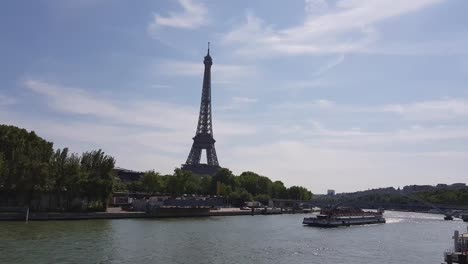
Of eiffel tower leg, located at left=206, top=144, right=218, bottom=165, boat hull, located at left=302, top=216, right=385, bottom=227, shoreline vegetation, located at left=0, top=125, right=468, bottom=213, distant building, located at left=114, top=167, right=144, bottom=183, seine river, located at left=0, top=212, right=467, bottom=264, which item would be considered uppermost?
eiffel tower leg, located at left=206, top=144, right=218, bottom=165

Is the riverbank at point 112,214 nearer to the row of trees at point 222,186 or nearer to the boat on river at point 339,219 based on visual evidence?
the row of trees at point 222,186

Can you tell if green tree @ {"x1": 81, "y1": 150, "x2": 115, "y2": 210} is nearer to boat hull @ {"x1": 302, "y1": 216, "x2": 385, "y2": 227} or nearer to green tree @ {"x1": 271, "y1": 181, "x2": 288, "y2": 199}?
boat hull @ {"x1": 302, "y1": 216, "x2": 385, "y2": 227}

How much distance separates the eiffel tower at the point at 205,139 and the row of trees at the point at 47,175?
239 feet

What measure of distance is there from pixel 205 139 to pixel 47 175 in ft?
284

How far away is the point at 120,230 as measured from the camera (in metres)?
56.3

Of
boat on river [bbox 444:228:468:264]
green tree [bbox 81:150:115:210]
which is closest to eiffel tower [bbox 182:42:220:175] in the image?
green tree [bbox 81:150:115:210]

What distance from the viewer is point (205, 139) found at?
154000mm

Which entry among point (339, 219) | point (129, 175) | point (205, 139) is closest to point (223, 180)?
point (205, 139)

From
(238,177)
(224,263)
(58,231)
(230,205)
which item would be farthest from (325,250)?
(238,177)

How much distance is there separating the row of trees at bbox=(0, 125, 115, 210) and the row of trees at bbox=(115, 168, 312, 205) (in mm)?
16953

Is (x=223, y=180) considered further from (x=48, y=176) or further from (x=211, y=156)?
(x=48, y=176)

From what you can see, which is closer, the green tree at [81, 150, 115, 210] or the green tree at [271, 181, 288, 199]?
the green tree at [81, 150, 115, 210]

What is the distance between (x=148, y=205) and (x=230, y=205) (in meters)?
47.6

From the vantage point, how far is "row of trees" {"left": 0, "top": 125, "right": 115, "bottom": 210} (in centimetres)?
6762
